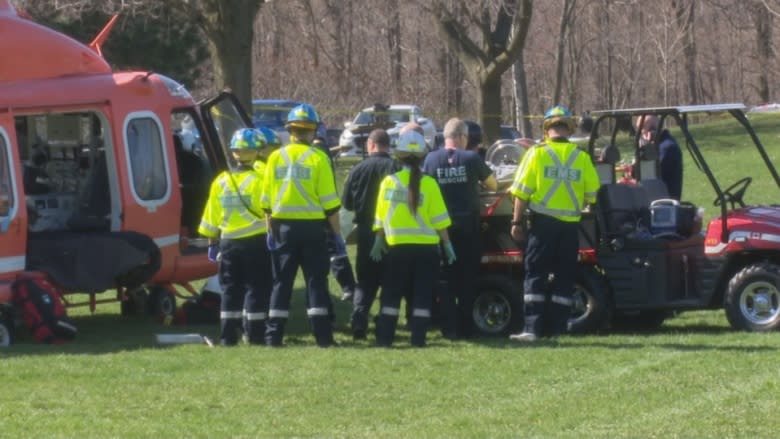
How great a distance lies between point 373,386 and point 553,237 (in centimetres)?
279

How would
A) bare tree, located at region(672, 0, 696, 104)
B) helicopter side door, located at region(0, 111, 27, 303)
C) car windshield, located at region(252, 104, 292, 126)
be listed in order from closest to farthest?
1. helicopter side door, located at region(0, 111, 27, 303)
2. car windshield, located at region(252, 104, 292, 126)
3. bare tree, located at region(672, 0, 696, 104)

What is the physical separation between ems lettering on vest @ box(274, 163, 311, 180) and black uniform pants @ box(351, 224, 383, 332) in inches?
40.2

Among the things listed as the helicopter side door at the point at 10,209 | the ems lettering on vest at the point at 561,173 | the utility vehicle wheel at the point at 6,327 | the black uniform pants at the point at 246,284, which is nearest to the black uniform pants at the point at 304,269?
the black uniform pants at the point at 246,284

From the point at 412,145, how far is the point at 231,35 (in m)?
10.1

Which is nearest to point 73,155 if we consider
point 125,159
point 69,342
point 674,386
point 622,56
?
point 125,159

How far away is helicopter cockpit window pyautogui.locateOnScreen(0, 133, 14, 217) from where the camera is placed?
1309 centimetres

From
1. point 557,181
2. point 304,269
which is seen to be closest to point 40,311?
point 304,269

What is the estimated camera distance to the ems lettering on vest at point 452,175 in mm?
12484

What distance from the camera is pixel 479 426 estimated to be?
28.1 feet

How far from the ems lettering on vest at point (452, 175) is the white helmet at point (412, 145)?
0.63 meters

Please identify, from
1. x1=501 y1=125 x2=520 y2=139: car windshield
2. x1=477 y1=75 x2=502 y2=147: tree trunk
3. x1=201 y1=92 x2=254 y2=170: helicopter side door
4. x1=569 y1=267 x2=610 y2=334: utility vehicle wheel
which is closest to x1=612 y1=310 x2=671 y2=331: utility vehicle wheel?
x1=569 y1=267 x2=610 y2=334: utility vehicle wheel

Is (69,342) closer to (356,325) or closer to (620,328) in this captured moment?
(356,325)

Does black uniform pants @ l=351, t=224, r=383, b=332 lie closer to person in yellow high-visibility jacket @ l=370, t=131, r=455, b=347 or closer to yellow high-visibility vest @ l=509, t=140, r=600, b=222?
person in yellow high-visibility jacket @ l=370, t=131, r=455, b=347

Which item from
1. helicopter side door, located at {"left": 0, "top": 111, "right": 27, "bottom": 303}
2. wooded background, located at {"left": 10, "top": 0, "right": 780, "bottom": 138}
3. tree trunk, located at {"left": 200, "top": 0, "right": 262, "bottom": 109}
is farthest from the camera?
wooded background, located at {"left": 10, "top": 0, "right": 780, "bottom": 138}
